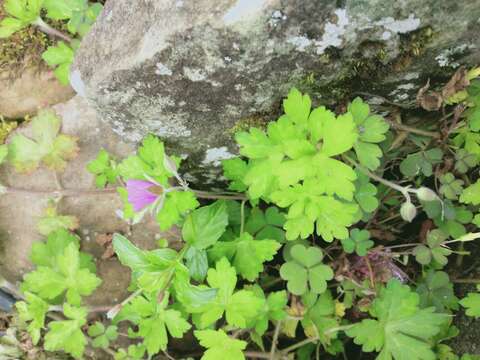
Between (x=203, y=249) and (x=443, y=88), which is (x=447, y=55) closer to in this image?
(x=443, y=88)

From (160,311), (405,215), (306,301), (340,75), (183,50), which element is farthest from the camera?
(306,301)

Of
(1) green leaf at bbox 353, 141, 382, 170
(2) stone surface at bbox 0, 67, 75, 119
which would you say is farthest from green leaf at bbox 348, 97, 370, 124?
(2) stone surface at bbox 0, 67, 75, 119

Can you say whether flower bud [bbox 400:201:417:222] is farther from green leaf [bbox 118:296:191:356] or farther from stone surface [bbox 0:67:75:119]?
stone surface [bbox 0:67:75:119]

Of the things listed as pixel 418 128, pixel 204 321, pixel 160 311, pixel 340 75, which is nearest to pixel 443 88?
pixel 418 128

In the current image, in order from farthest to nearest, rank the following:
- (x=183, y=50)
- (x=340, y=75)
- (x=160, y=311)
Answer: (x=160, y=311) < (x=340, y=75) < (x=183, y=50)

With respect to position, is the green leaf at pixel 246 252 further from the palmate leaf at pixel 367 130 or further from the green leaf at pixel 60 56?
the green leaf at pixel 60 56

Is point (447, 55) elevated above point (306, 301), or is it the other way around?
point (447, 55)
